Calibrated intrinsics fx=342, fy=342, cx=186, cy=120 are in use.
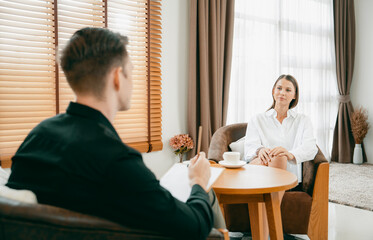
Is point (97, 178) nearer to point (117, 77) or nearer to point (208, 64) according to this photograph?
→ point (117, 77)

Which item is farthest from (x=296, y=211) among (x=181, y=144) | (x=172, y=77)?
(x=172, y=77)

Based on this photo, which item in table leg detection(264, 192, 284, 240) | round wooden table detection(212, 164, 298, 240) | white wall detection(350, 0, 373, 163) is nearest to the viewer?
round wooden table detection(212, 164, 298, 240)

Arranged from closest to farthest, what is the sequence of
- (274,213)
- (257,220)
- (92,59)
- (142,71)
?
(92,59)
(274,213)
(257,220)
(142,71)

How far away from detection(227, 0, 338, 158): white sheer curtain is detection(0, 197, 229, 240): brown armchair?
11.4 feet

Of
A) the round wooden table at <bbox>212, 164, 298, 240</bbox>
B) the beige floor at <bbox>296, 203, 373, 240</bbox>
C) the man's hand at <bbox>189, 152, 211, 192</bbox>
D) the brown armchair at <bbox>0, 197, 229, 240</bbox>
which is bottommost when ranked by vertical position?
the beige floor at <bbox>296, 203, 373, 240</bbox>

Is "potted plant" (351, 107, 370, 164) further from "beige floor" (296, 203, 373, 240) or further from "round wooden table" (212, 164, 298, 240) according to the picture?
"round wooden table" (212, 164, 298, 240)

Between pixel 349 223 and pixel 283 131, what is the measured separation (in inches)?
40.8

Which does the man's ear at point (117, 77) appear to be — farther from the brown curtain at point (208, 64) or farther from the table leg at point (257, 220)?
the brown curtain at point (208, 64)

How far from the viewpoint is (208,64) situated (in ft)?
12.1

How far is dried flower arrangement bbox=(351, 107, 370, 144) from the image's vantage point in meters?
5.37

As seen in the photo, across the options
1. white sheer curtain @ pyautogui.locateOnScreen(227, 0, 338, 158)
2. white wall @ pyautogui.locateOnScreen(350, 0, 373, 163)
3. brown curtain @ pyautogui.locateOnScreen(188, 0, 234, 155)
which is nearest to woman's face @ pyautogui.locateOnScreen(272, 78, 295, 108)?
brown curtain @ pyautogui.locateOnScreen(188, 0, 234, 155)

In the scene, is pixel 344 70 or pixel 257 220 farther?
pixel 344 70

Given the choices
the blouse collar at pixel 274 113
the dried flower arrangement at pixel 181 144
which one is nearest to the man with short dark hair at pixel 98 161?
the blouse collar at pixel 274 113

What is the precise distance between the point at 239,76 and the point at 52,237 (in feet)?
12.2
